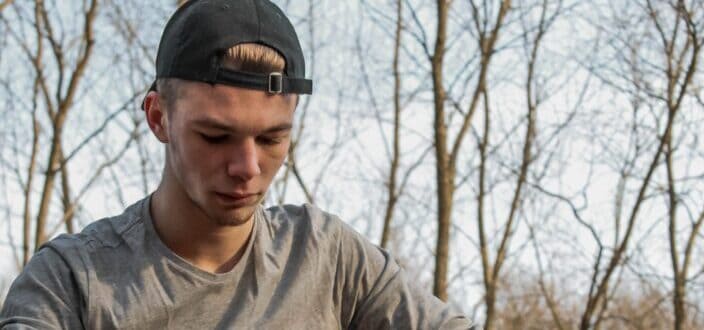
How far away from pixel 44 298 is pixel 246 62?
2.09 feet

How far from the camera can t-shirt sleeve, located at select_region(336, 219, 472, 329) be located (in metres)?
2.39

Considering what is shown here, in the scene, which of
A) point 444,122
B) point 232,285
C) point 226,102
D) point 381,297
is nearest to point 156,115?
point 226,102

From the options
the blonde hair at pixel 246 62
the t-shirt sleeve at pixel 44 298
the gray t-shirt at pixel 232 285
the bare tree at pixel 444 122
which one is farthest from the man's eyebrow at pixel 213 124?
the bare tree at pixel 444 122

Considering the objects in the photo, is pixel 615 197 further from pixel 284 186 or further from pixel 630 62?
pixel 284 186

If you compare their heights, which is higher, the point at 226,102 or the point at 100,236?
the point at 226,102

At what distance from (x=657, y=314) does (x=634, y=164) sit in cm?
116

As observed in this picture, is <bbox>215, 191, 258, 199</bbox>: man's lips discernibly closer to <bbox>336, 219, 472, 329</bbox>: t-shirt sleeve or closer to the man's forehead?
the man's forehead

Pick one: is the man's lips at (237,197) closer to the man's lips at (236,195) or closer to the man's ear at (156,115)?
the man's lips at (236,195)

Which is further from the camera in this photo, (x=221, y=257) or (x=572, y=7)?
(x=572, y=7)

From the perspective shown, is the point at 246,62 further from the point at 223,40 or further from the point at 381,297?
the point at 381,297

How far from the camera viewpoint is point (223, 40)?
219cm

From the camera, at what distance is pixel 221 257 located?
234cm

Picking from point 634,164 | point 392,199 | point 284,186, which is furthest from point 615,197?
point 284,186

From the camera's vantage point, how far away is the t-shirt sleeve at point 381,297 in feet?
7.83
